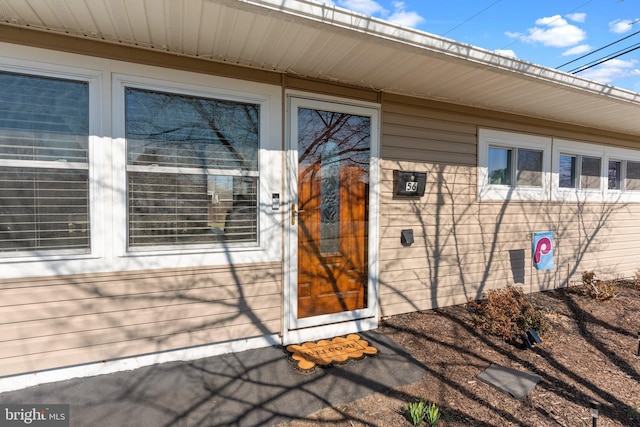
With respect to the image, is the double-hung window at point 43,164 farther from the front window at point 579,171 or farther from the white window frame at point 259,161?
the front window at point 579,171

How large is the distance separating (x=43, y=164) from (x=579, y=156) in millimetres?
6319

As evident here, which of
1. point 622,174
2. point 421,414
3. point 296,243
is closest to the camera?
point 421,414

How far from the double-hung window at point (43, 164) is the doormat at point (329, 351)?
1834mm

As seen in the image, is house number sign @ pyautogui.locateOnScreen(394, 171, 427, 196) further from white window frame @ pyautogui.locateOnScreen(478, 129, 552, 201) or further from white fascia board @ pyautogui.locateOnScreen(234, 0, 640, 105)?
white fascia board @ pyautogui.locateOnScreen(234, 0, 640, 105)

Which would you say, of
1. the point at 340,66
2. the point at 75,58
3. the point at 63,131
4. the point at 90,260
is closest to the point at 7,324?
the point at 90,260

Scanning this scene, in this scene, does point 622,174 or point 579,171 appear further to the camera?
point 622,174

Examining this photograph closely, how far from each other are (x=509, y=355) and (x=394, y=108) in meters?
2.56

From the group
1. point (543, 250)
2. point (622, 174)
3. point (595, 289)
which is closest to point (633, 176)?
point (622, 174)

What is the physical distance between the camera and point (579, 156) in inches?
184

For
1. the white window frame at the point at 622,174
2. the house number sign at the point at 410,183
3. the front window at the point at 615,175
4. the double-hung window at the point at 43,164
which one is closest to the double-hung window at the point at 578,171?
the white window frame at the point at 622,174

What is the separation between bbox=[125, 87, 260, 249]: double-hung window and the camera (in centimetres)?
243

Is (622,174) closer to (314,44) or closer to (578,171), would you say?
(578,171)

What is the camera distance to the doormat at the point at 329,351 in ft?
8.26

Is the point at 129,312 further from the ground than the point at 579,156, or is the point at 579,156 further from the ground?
the point at 579,156
